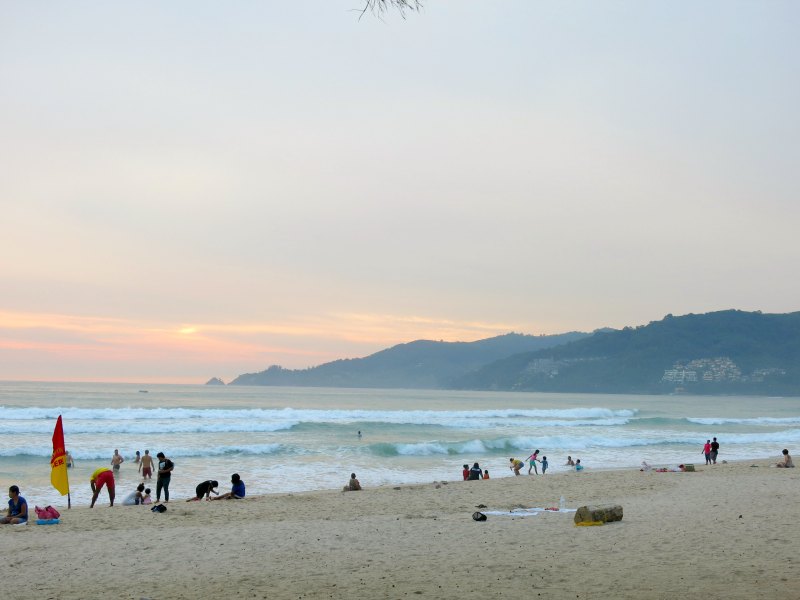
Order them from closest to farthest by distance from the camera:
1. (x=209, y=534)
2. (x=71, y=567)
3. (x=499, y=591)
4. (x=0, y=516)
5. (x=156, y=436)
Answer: (x=499, y=591) → (x=71, y=567) → (x=209, y=534) → (x=0, y=516) → (x=156, y=436)

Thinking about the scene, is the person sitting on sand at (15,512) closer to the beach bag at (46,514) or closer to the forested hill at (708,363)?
the beach bag at (46,514)

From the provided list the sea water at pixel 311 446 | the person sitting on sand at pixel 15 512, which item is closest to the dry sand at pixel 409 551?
the person sitting on sand at pixel 15 512

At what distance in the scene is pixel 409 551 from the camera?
9.60m

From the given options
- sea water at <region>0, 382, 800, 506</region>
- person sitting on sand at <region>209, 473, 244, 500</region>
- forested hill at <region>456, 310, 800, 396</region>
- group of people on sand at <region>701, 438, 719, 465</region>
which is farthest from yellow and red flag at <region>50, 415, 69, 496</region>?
forested hill at <region>456, 310, 800, 396</region>

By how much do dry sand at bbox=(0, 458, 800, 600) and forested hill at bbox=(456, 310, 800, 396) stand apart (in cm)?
17127

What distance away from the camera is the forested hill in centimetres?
17138

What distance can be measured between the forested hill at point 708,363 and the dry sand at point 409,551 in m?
171

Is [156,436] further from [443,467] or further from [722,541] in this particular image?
[722,541]

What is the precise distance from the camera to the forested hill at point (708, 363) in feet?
562

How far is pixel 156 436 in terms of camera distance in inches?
1567

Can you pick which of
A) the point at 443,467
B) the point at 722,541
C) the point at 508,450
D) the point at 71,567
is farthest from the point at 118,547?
the point at 508,450

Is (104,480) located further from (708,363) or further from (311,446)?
(708,363)

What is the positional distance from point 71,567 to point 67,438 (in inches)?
1254

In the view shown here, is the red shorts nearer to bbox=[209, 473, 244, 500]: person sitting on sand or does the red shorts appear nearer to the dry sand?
the dry sand
